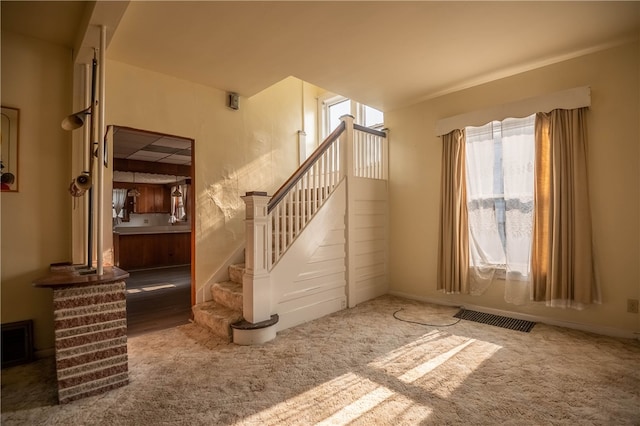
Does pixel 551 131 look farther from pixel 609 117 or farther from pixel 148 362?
pixel 148 362

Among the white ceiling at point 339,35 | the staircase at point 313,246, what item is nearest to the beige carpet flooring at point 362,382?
the staircase at point 313,246

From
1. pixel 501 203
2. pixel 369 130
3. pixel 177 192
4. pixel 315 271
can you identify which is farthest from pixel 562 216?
pixel 177 192

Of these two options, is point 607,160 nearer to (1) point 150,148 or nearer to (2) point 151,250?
(1) point 150,148

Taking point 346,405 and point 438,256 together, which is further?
point 438,256

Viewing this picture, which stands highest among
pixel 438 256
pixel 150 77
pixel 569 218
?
pixel 150 77

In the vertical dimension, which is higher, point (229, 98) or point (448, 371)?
point (229, 98)

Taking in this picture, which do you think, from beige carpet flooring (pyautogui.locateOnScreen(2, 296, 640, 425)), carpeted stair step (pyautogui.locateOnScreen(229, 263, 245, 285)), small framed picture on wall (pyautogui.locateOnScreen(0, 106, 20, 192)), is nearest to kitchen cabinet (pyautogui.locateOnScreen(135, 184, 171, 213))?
carpeted stair step (pyautogui.locateOnScreen(229, 263, 245, 285))

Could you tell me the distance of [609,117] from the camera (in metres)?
2.80

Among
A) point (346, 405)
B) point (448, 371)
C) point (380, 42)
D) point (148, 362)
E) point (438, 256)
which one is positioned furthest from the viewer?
point (438, 256)

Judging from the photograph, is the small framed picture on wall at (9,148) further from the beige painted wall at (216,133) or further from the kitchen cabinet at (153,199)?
the kitchen cabinet at (153,199)

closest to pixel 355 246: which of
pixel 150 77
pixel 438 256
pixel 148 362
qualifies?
pixel 438 256

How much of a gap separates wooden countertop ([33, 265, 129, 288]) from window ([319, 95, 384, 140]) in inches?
150

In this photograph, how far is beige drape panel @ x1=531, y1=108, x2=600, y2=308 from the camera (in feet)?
9.19

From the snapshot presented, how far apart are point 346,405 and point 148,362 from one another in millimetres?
1629
